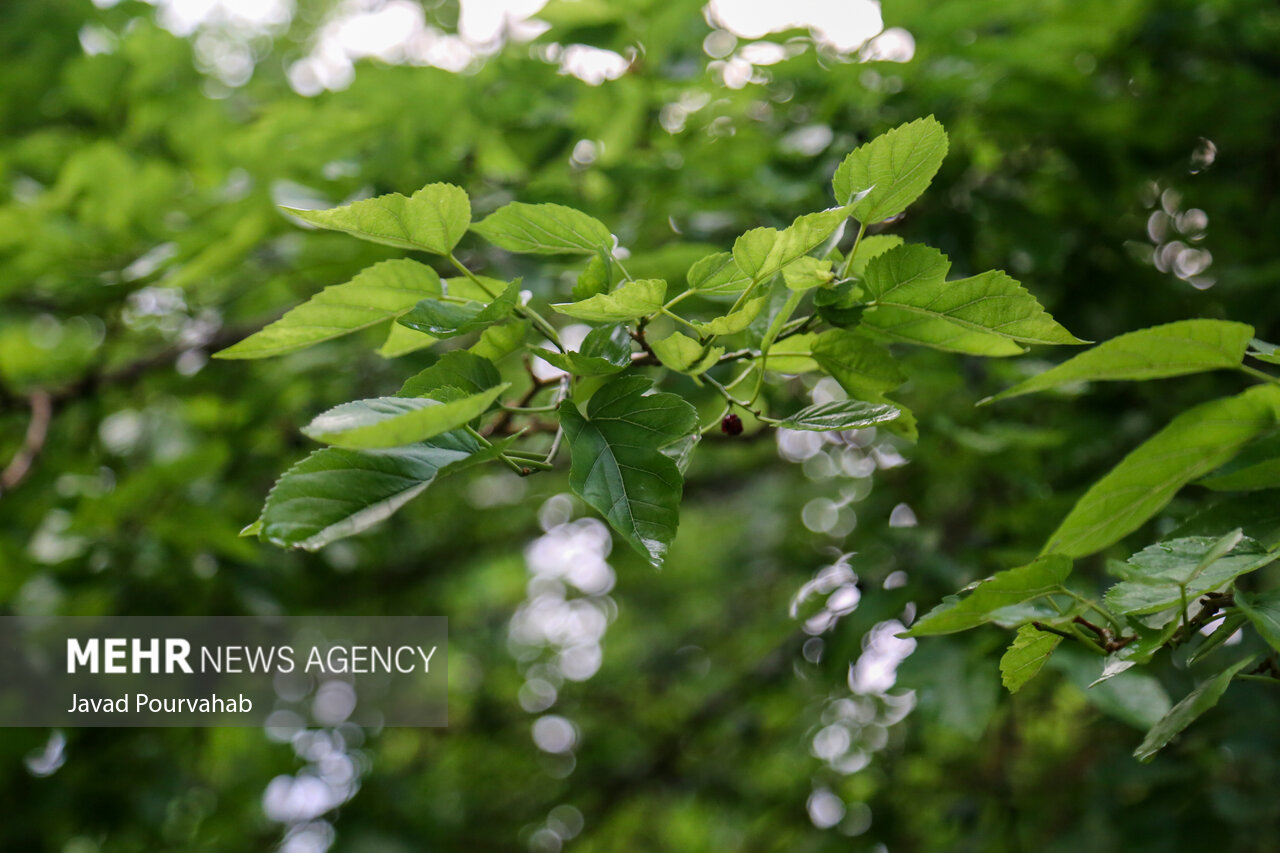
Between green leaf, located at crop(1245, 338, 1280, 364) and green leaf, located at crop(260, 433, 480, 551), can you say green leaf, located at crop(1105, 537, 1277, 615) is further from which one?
green leaf, located at crop(260, 433, 480, 551)

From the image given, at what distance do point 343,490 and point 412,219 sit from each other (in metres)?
0.20

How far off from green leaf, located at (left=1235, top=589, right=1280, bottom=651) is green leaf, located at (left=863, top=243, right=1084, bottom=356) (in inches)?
7.0

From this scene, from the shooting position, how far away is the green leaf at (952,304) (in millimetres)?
571

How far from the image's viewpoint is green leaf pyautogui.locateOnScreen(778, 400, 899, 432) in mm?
565

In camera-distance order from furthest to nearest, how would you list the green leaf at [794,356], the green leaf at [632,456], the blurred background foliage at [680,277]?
the blurred background foliage at [680,277], the green leaf at [794,356], the green leaf at [632,456]

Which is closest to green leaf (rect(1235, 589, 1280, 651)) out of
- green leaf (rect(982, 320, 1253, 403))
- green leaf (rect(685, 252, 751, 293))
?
green leaf (rect(982, 320, 1253, 403))

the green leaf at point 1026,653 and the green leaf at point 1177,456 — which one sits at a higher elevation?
the green leaf at point 1177,456

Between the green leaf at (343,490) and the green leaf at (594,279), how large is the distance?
0.47ft

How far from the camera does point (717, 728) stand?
2578 mm

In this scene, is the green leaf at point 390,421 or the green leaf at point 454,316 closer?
the green leaf at point 390,421

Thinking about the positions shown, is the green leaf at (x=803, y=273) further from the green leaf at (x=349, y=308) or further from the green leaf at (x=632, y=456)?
the green leaf at (x=349, y=308)

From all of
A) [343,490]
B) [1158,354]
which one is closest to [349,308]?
[343,490]

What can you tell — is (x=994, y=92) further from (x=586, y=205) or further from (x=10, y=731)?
(x=10, y=731)

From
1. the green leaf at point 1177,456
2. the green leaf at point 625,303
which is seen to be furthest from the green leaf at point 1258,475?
the green leaf at point 625,303
